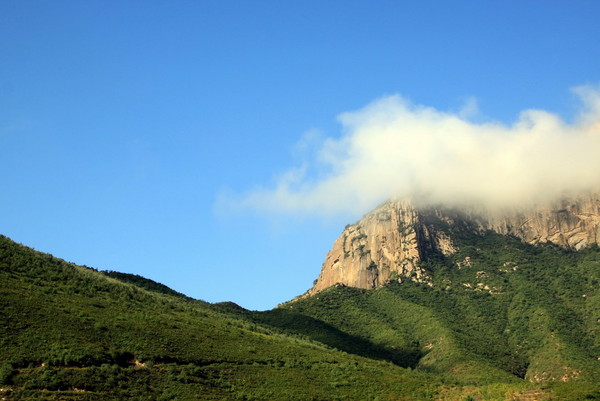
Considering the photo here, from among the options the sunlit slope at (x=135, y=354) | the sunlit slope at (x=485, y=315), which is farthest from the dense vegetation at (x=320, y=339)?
the sunlit slope at (x=485, y=315)

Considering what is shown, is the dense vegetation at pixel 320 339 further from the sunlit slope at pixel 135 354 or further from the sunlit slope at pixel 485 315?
the sunlit slope at pixel 485 315

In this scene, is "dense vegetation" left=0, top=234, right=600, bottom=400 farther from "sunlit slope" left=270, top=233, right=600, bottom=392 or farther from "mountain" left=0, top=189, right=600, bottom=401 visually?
"sunlit slope" left=270, top=233, right=600, bottom=392

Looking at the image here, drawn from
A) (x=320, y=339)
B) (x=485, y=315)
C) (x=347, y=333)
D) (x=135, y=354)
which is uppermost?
(x=485, y=315)

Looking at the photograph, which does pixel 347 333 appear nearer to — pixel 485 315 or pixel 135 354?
pixel 485 315

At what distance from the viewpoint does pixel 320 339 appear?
487 feet

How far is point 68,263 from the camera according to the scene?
114875 millimetres

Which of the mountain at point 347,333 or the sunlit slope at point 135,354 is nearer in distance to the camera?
the sunlit slope at point 135,354

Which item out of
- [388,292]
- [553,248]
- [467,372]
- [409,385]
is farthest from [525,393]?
[553,248]

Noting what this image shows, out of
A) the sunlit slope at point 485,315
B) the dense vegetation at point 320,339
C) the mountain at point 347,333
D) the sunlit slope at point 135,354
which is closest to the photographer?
the sunlit slope at point 135,354

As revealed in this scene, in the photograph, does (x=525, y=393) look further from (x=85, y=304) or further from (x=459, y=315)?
(x=459, y=315)

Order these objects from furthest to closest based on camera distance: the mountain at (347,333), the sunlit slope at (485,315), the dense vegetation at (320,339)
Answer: the sunlit slope at (485,315) < the mountain at (347,333) < the dense vegetation at (320,339)

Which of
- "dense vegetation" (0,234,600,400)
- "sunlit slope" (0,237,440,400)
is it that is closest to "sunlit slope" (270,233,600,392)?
"dense vegetation" (0,234,600,400)

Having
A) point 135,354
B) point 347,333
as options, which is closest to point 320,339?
point 347,333

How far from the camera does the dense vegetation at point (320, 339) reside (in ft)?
248
